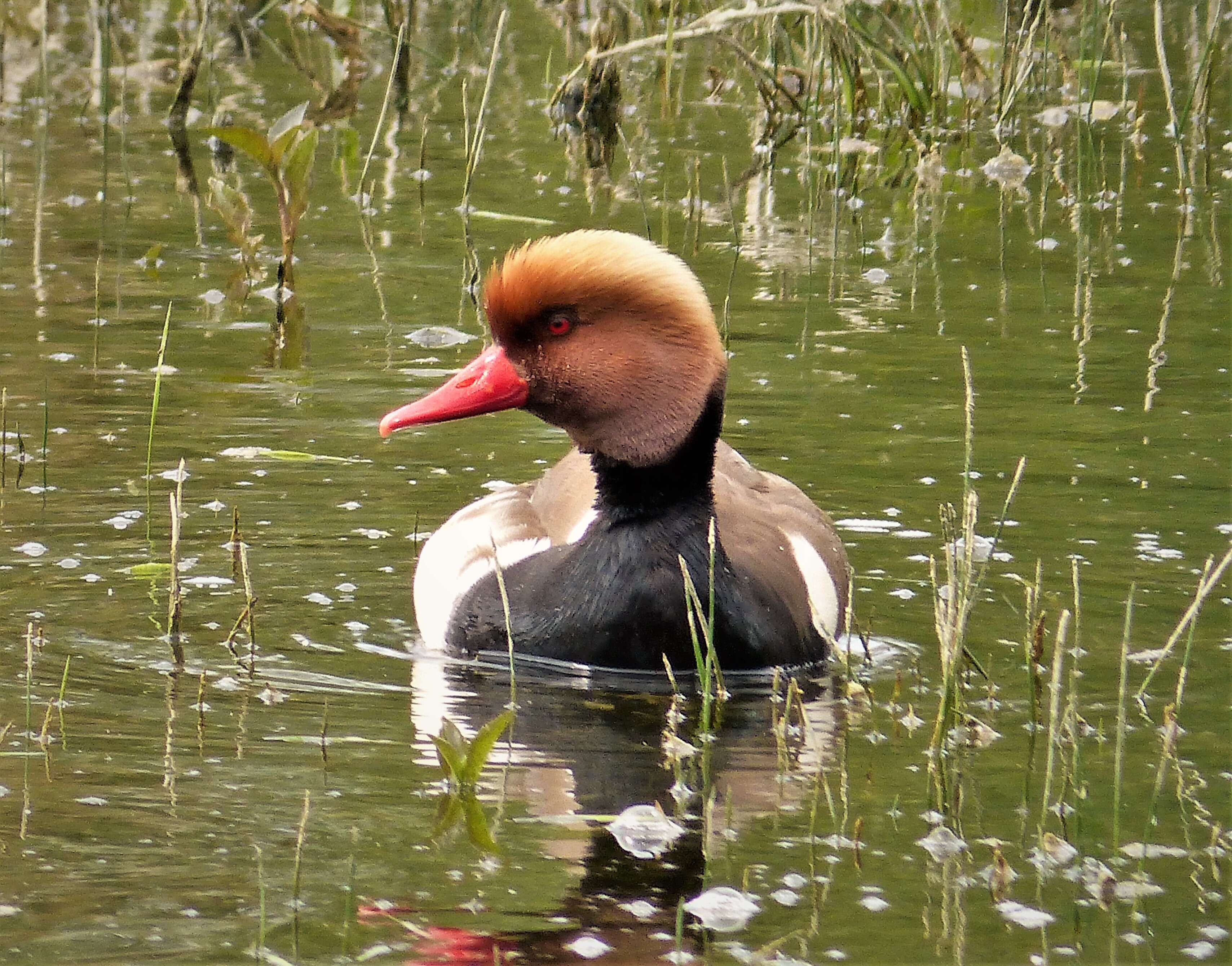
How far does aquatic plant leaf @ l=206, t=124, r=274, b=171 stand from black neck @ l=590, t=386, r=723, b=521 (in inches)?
131

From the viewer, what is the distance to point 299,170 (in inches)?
384

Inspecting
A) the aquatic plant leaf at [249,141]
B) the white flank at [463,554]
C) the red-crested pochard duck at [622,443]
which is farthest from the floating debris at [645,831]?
the aquatic plant leaf at [249,141]

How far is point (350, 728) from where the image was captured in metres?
5.66

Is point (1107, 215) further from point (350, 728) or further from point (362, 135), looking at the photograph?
point (350, 728)

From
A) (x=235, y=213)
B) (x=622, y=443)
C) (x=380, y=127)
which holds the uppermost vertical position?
(x=380, y=127)

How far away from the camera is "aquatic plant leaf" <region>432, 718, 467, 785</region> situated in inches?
197

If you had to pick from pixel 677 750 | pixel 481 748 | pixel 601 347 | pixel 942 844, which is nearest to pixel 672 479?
pixel 601 347

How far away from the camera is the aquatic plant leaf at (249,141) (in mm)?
9047

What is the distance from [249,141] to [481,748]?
5004 millimetres

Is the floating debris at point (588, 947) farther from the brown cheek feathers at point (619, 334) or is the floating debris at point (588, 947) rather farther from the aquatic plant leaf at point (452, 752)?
the brown cheek feathers at point (619, 334)

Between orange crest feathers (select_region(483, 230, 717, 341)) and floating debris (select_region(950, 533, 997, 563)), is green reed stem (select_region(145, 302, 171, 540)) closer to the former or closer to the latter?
orange crest feathers (select_region(483, 230, 717, 341))

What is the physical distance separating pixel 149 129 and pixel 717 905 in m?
10.7

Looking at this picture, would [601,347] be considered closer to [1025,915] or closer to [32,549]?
[32,549]

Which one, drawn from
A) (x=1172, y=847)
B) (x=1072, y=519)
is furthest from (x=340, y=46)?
(x=1172, y=847)
